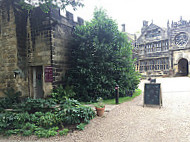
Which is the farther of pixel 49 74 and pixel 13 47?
pixel 13 47

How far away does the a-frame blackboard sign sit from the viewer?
22.9 ft

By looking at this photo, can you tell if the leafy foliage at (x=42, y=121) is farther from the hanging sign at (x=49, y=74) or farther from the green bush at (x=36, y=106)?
the hanging sign at (x=49, y=74)

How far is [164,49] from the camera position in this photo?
90.7 feet

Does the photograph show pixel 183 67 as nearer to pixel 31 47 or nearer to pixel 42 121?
pixel 31 47

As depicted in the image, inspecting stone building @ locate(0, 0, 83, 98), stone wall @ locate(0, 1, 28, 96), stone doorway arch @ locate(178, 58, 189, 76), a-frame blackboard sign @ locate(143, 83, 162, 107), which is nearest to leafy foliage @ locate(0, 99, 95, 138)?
stone building @ locate(0, 0, 83, 98)

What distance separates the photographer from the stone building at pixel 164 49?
83.5 ft

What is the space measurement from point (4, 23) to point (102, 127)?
8.98 metres

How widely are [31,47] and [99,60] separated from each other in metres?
4.40

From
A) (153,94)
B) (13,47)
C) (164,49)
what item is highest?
(164,49)

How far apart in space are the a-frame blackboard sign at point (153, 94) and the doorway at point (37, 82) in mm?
6378

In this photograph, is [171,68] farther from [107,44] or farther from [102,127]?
[102,127]

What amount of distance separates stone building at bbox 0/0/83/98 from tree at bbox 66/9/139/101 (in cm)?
99

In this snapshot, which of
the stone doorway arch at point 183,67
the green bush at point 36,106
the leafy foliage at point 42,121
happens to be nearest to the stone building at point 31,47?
the green bush at point 36,106

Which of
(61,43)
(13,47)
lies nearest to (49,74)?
(61,43)
